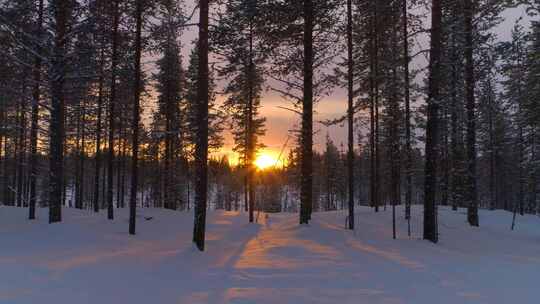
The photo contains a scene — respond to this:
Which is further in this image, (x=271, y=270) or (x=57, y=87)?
(x=57, y=87)

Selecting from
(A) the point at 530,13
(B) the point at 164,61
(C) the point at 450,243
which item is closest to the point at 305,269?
(C) the point at 450,243

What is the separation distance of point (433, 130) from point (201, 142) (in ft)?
23.8

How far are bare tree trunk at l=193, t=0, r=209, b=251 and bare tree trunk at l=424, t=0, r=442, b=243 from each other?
6979 millimetres

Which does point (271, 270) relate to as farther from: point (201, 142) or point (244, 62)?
point (244, 62)

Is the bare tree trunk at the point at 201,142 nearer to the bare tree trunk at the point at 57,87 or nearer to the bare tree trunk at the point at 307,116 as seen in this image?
the bare tree trunk at the point at 307,116

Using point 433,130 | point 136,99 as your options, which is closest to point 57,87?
point 136,99

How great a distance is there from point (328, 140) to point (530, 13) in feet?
161

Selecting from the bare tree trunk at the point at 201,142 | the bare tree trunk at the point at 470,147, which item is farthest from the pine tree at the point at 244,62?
the bare tree trunk at the point at 470,147

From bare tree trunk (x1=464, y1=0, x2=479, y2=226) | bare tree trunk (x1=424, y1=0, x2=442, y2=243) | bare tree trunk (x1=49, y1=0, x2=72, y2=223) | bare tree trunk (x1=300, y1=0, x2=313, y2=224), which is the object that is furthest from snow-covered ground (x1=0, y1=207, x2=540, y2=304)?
bare tree trunk (x1=464, y1=0, x2=479, y2=226)

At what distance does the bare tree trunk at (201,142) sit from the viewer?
1061cm

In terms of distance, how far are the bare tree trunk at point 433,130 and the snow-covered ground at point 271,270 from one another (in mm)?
791

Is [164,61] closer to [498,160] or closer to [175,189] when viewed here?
[175,189]

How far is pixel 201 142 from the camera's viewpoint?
420 inches

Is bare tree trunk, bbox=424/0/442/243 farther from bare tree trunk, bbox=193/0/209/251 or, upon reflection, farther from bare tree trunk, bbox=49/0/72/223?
bare tree trunk, bbox=49/0/72/223
